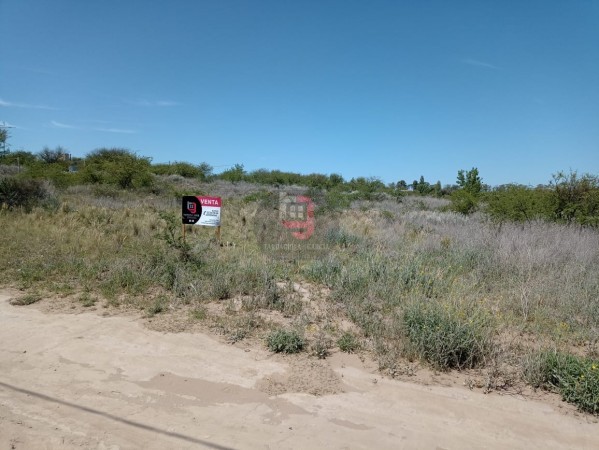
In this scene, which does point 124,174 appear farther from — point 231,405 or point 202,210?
point 231,405

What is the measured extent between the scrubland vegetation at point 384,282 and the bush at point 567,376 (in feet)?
0.05

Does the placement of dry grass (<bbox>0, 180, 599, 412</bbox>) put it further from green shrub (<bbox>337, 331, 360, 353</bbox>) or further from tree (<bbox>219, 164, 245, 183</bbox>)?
tree (<bbox>219, 164, 245, 183</bbox>)

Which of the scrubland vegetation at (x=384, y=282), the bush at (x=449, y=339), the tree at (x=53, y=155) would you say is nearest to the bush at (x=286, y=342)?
the scrubland vegetation at (x=384, y=282)

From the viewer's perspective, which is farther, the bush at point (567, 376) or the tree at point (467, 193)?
the tree at point (467, 193)

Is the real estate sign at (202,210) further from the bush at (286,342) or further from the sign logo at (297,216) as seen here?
the bush at (286,342)

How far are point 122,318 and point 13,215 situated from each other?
29.2 ft

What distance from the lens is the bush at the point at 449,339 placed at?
174 inches

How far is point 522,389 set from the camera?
4031 mm

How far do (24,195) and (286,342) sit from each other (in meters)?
14.6

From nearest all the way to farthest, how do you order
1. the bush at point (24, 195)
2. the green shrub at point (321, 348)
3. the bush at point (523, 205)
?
the green shrub at point (321, 348), the bush at point (523, 205), the bush at point (24, 195)

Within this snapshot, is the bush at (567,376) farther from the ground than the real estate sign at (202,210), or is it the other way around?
the real estate sign at (202,210)

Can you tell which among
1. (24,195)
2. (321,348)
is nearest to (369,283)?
(321,348)

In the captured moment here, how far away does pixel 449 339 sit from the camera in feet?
14.6

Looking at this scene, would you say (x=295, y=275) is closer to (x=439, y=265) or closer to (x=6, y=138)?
(x=439, y=265)
